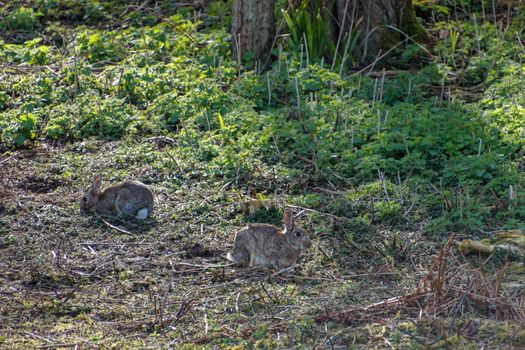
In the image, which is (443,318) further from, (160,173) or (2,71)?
(2,71)

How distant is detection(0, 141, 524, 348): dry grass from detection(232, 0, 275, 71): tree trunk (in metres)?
3.20

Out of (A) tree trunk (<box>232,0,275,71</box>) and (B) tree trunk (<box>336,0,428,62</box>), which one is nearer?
(A) tree trunk (<box>232,0,275,71</box>)

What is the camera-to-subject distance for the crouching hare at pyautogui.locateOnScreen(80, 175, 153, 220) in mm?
9805

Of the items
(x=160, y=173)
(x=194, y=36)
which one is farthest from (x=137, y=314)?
(x=194, y=36)

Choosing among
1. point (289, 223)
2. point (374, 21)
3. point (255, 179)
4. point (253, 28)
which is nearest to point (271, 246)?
point (289, 223)

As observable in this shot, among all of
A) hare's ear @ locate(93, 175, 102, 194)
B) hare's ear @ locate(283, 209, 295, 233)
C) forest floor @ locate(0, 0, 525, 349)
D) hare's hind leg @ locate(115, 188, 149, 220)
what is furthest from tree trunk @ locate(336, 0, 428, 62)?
hare's ear @ locate(283, 209, 295, 233)

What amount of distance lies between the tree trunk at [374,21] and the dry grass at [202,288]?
4099mm

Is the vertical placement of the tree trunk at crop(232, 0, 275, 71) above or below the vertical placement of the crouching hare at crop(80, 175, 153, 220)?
above

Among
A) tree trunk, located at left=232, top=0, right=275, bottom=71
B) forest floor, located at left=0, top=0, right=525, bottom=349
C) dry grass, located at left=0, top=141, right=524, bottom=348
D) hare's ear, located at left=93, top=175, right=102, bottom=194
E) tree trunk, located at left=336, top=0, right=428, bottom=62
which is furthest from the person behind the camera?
tree trunk, located at left=336, top=0, right=428, bottom=62

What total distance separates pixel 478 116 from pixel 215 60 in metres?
3.67

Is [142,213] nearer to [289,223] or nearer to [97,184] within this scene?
[97,184]

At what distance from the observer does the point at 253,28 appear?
13.4 m

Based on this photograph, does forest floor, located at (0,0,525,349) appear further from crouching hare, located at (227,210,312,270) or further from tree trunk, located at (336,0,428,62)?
tree trunk, located at (336,0,428,62)

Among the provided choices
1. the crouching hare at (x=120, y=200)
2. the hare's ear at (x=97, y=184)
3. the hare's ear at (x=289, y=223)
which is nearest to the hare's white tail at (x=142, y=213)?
the crouching hare at (x=120, y=200)
